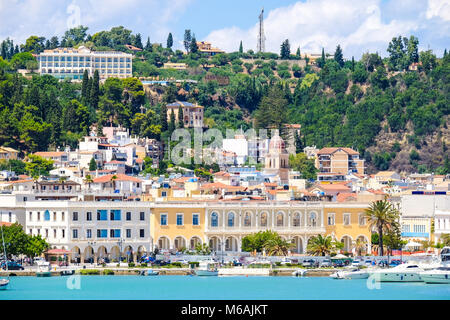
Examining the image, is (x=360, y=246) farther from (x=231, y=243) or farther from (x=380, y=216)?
(x=231, y=243)

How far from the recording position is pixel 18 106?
359 feet

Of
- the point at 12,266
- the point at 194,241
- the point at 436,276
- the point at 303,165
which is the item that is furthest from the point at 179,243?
the point at 303,165

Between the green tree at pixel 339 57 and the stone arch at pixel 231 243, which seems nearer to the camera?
the stone arch at pixel 231 243

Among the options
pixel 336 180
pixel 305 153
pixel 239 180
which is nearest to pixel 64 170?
pixel 239 180

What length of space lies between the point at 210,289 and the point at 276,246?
13.2 meters

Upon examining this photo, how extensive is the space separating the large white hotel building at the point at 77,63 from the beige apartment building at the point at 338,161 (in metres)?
30.0

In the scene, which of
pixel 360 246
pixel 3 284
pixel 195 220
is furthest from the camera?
pixel 360 246

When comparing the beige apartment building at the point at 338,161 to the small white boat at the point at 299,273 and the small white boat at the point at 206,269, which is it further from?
the small white boat at the point at 299,273

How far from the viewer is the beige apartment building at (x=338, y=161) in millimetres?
117250

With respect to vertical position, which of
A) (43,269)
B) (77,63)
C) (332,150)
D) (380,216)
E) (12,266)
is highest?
(77,63)

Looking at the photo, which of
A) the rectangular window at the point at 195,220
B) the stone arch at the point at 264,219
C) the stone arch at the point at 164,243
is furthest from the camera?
the stone arch at the point at 264,219

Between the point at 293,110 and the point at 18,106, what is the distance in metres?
40.0

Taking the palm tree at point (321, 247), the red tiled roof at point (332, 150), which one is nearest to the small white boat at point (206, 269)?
the palm tree at point (321, 247)

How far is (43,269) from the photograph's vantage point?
58.2m
